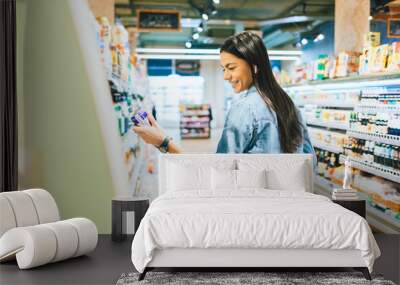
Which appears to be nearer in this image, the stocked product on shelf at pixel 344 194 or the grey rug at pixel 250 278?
the grey rug at pixel 250 278

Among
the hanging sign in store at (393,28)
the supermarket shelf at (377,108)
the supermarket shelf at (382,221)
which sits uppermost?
the hanging sign in store at (393,28)

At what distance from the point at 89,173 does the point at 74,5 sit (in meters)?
1.86

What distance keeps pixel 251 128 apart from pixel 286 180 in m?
0.83

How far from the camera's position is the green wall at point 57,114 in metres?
6.91

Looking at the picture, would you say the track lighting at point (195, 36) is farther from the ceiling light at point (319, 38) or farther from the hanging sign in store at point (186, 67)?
the ceiling light at point (319, 38)

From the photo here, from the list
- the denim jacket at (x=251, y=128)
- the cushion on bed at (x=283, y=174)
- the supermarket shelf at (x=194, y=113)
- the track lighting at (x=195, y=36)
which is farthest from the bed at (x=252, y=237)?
the track lighting at (x=195, y=36)

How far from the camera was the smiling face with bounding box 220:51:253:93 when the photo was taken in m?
6.89

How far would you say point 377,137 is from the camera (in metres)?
6.64

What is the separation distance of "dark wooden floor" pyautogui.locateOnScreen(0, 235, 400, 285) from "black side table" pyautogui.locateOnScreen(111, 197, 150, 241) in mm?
222

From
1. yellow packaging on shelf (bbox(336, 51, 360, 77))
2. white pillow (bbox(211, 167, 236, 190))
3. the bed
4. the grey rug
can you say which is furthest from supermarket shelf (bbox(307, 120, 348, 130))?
the grey rug

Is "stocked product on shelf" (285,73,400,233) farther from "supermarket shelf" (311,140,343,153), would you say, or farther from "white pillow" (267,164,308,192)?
"white pillow" (267,164,308,192)

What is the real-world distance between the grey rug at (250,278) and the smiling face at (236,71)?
2498 mm

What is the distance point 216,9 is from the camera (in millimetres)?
7016

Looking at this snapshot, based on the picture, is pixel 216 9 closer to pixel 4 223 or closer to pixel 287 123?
pixel 287 123
